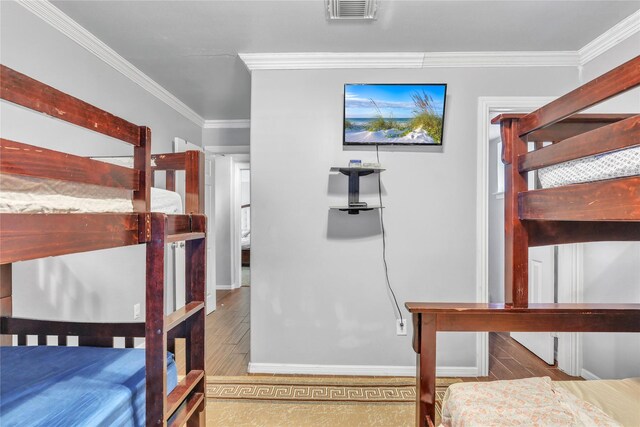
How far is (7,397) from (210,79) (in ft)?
8.57

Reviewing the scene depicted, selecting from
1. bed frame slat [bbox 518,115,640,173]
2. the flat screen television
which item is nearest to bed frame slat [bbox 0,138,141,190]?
bed frame slat [bbox 518,115,640,173]

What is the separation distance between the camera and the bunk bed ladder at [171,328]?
3.51 ft

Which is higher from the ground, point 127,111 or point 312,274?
point 127,111

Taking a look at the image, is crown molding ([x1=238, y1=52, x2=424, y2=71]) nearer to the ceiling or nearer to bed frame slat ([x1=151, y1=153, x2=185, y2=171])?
the ceiling

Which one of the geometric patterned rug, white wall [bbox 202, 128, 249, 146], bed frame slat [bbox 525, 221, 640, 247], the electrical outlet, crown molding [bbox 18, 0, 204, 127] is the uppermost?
crown molding [bbox 18, 0, 204, 127]

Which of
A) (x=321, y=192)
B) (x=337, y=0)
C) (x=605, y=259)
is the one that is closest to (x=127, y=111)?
(x=321, y=192)

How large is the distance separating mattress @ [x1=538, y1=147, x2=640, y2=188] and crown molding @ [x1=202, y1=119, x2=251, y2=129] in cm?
366

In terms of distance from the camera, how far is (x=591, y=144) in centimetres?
90

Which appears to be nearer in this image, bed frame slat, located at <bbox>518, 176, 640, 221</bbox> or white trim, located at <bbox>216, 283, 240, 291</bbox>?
bed frame slat, located at <bbox>518, 176, 640, 221</bbox>

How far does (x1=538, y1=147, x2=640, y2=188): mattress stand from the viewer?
0.82 meters

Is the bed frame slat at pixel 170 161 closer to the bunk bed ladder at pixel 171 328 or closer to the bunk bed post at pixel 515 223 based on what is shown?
the bunk bed ladder at pixel 171 328

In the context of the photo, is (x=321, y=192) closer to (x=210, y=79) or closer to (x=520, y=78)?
(x=210, y=79)

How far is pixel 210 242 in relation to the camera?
4168 millimetres

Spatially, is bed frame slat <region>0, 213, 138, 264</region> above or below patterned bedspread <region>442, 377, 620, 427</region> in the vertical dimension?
above
